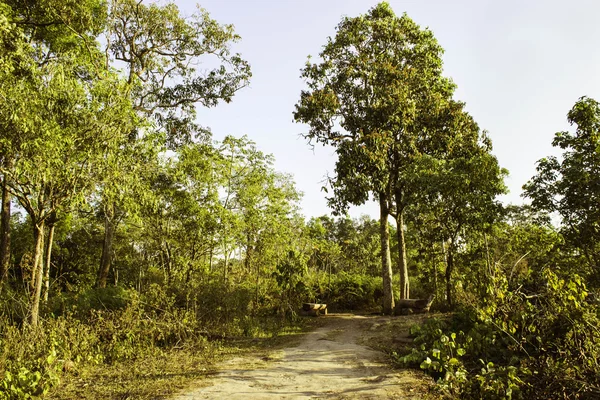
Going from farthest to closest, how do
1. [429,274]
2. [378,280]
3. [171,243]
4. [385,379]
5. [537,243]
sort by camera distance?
1. [378,280]
2. [429,274]
3. [537,243]
4. [171,243]
5. [385,379]

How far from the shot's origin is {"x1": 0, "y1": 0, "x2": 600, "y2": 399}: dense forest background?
6547 mm

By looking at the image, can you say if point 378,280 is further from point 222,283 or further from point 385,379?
point 385,379

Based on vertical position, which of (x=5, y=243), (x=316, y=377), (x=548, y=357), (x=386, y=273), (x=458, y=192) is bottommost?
(x=316, y=377)

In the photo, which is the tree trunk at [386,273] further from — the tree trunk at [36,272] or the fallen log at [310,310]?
the tree trunk at [36,272]

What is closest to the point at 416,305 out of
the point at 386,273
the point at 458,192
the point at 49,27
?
the point at 386,273

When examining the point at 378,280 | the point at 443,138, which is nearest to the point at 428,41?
the point at 443,138

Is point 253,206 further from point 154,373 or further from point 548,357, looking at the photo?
point 548,357

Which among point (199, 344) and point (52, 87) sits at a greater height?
point (52, 87)

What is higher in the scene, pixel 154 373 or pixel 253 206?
pixel 253 206

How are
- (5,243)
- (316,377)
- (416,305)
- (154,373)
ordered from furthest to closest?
(416,305)
(5,243)
(154,373)
(316,377)

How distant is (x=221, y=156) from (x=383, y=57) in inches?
310

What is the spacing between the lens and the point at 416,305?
1444cm

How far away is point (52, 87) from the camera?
289 inches

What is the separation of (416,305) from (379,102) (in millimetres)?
7834
